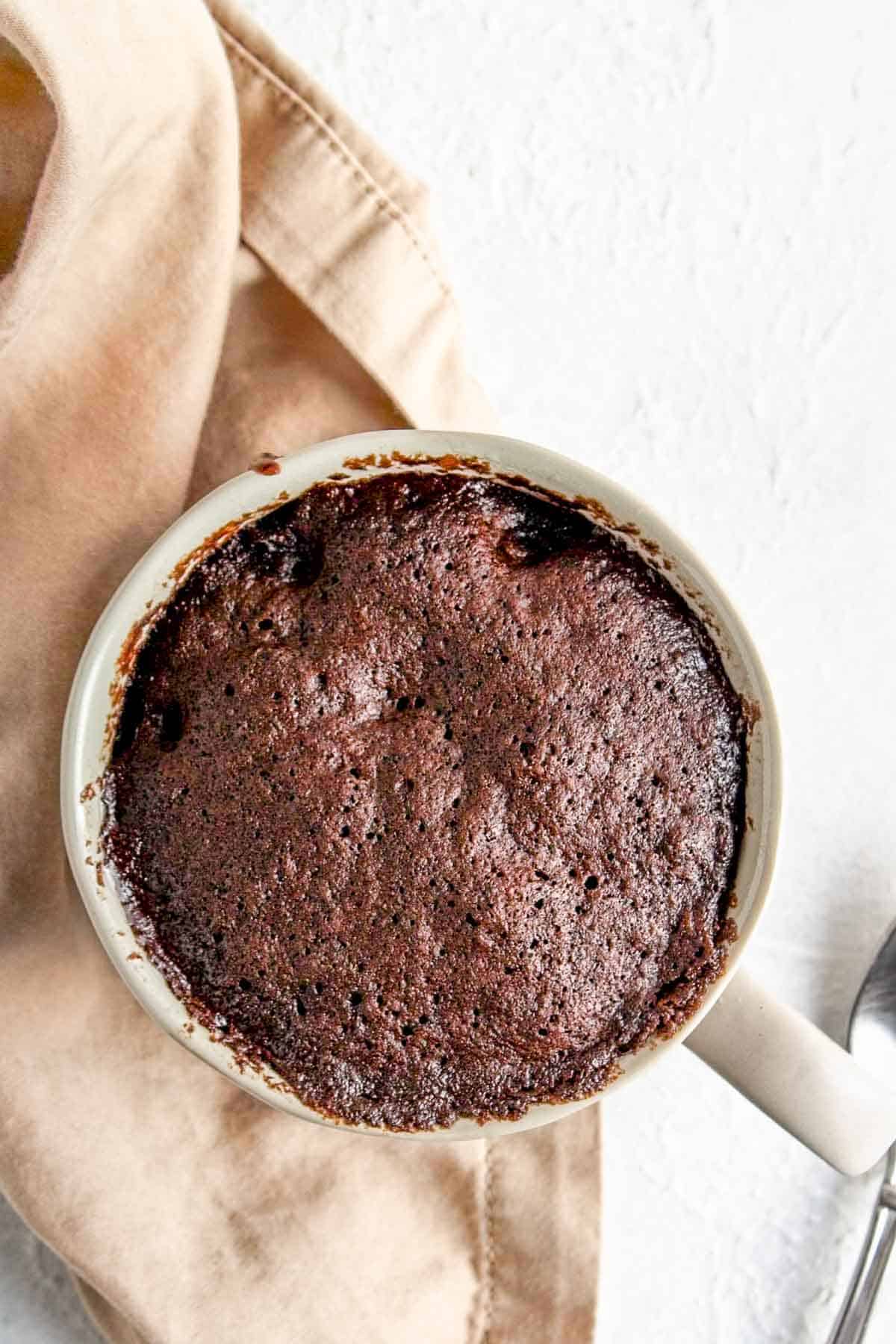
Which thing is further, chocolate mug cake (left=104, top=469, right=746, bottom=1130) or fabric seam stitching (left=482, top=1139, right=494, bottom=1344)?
fabric seam stitching (left=482, top=1139, right=494, bottom=1344)

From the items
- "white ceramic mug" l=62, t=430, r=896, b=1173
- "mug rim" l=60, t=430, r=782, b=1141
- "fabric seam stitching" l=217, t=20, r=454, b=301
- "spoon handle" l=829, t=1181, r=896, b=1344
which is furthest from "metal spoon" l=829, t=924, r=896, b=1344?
"fabric seam stitching" l=217, t=20, r=454, b=301

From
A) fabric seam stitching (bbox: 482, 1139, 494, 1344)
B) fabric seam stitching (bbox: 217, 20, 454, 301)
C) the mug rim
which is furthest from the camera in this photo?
fabric seam stitching (bbox: 482, 1139, 494, 1344)

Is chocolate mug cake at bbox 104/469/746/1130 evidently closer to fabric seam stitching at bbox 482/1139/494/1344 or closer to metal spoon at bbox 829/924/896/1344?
fabric seam stitching at bbox 482/1139/494/1344

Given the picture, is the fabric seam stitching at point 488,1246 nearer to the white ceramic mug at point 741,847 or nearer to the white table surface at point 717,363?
the white table surface at point 717,363

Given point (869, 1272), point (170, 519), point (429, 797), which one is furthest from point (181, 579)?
point (869, 1272)

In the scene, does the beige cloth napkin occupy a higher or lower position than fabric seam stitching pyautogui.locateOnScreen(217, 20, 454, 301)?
lower

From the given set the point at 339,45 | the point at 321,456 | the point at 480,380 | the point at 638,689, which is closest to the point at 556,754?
the point at 638,689

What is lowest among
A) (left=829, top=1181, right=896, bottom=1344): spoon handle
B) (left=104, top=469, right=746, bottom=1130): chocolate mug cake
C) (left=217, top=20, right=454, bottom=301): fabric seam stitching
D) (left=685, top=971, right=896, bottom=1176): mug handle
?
(left=829, top=1181, right=896, bottom=1344): spoon handle

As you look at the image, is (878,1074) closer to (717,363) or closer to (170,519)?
(717,363)
